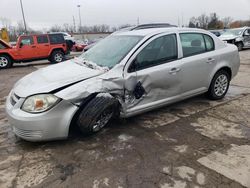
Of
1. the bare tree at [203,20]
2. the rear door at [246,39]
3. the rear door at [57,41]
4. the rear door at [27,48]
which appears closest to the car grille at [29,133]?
the rear door at [27,48]

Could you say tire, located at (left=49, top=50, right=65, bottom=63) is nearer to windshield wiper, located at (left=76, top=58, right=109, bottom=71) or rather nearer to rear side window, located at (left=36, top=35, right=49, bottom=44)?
rear side window, located at (left=36, top=35, right=49, bottom=44)

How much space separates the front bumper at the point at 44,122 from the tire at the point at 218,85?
302 centimetres

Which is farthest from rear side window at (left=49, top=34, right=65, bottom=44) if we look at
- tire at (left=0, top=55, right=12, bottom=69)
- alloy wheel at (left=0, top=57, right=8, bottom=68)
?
alloy wheel at (left=0, top=57, right=8, bottom=68)

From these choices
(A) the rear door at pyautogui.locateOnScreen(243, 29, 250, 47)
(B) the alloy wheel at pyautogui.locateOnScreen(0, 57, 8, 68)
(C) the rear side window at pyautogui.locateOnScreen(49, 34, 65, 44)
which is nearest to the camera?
(B) the alloy wheel at pyautogui.locateOnScreen(0, 57, 8, 68)

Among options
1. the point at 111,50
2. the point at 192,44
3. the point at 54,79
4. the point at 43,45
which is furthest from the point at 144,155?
the point at 43,45

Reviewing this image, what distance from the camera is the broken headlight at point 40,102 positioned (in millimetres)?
3201

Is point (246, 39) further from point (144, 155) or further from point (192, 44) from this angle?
point (144, 155)

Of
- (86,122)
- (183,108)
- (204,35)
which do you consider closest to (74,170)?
(86,122)

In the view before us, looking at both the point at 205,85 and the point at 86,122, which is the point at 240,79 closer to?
the point at 205,85

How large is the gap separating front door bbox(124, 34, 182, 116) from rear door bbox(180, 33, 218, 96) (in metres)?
0.20

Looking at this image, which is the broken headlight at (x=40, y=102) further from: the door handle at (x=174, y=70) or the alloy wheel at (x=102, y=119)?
the door handle at (x=174, y=70)

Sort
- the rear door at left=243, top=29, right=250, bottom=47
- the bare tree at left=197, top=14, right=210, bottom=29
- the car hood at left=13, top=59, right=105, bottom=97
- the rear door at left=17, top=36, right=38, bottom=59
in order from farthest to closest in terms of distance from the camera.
Answer: the bare tree at left=197, top=14, right=210, bottom=29 < the rear door at left=243, top=29, right=250, bottom=47 < the rear door at left=17, top=36, right=38, bottom=59 < the car hood at left=13, top=59, right=105, bottom=97

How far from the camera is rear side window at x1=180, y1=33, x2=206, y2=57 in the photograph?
177 inches

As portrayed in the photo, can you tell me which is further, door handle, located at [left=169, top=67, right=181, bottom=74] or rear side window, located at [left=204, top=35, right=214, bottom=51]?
rear side window, located at [left=204, top=35, right=214, bottom=51]
